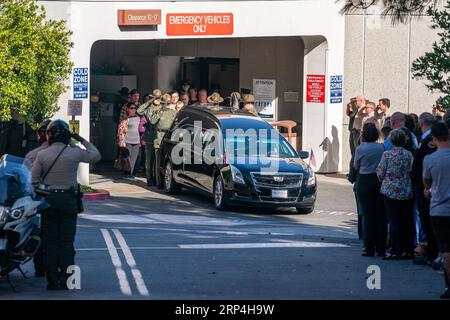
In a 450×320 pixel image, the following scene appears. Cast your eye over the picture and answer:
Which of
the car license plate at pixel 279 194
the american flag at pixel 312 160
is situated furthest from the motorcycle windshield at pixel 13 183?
the american flag at pixel 312 160

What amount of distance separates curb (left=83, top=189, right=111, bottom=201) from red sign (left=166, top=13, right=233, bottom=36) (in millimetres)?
4520

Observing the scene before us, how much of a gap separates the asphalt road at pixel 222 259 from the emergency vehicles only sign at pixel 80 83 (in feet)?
9.08

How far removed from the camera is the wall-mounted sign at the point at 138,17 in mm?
24219

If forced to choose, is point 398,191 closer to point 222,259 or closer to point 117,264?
point 222,259

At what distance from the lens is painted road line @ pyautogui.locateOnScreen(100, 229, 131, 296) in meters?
12.0

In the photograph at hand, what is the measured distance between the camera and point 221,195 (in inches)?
798

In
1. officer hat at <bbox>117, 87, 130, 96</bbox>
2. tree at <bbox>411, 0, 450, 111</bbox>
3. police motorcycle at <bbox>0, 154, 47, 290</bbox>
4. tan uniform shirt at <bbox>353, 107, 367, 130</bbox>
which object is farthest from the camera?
officer hat at <bbox>117, 87, 130, 96</bbox>

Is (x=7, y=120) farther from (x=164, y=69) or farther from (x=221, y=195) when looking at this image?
(x=164, y=69)

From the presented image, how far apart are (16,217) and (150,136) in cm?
1258

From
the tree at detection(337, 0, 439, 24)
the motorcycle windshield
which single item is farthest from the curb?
the motorcycle windshield

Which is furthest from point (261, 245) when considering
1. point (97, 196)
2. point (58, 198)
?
point (97, 196)

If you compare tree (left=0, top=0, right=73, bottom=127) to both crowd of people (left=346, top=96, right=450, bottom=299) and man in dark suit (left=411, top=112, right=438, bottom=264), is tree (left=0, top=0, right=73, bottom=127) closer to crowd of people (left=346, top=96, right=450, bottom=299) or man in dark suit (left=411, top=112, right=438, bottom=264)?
crowd of people (left=346, top=96, right=450, bottom=299)
